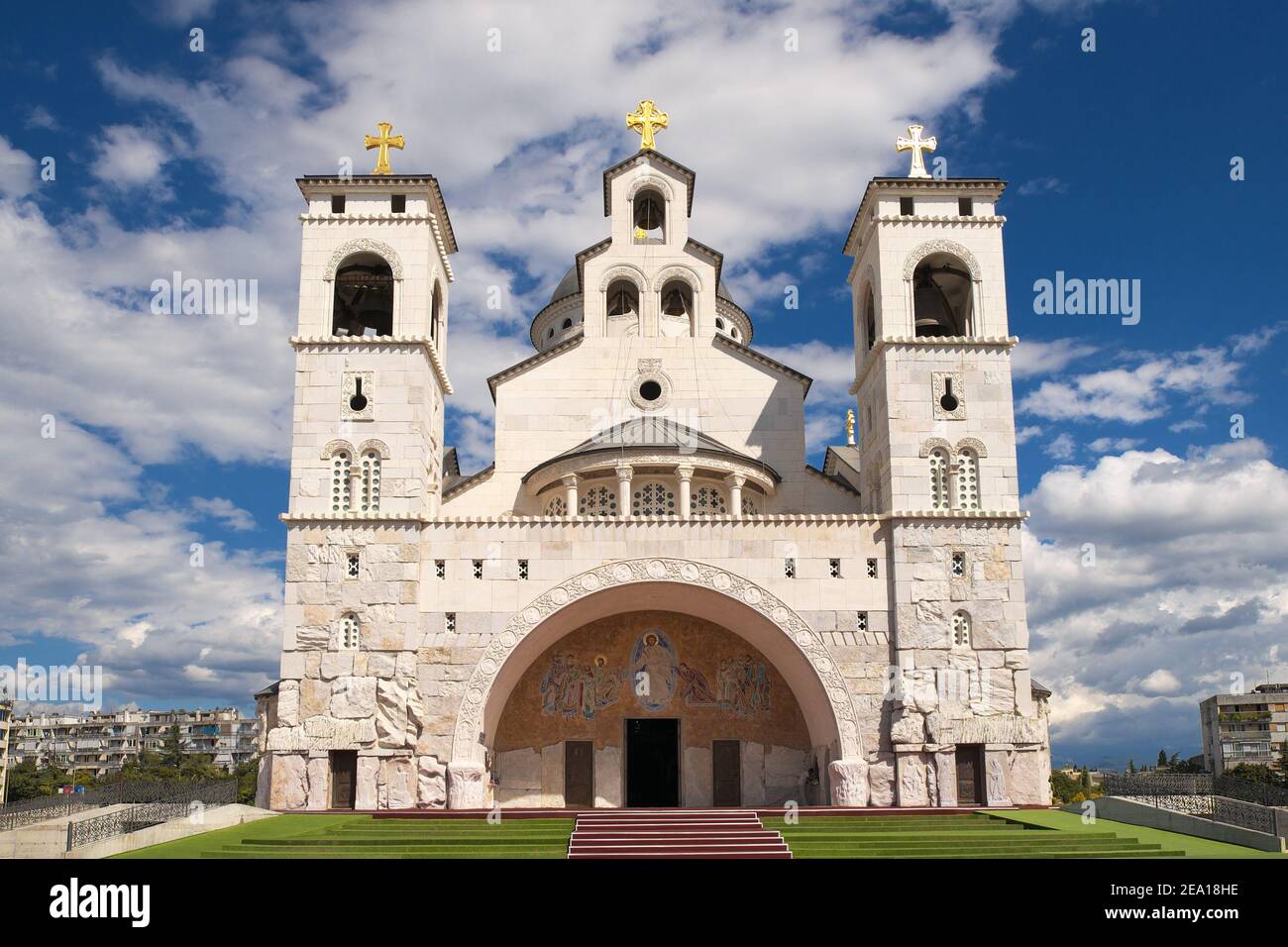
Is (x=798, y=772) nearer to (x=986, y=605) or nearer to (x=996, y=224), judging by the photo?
(x=986, y=605)

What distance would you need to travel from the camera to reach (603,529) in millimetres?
27891

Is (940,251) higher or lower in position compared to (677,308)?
lower

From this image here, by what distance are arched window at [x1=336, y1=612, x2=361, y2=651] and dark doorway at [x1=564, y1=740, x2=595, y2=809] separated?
241 inches

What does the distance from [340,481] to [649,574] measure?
802 centimetres

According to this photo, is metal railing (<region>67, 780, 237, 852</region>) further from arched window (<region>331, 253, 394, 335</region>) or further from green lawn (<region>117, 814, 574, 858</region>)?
arched window (<region>331, 253, 394, 335</region>)

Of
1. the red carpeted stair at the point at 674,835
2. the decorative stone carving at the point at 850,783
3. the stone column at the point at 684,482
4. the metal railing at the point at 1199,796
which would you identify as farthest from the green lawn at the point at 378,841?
the metal railing at the point at 1199,796

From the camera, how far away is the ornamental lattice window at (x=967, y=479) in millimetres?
28219

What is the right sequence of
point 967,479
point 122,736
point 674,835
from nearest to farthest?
1. point 674,835
2. point 967,479
3. point 122,736

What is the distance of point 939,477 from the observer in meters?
28.5

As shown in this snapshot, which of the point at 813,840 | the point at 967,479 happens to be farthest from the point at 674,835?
the point at 967,479

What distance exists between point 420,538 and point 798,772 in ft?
37.5

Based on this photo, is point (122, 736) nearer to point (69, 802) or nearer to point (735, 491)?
point (69, 802)

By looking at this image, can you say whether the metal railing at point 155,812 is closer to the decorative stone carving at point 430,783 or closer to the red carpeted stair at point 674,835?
the decorative stone carving at point 430,783
